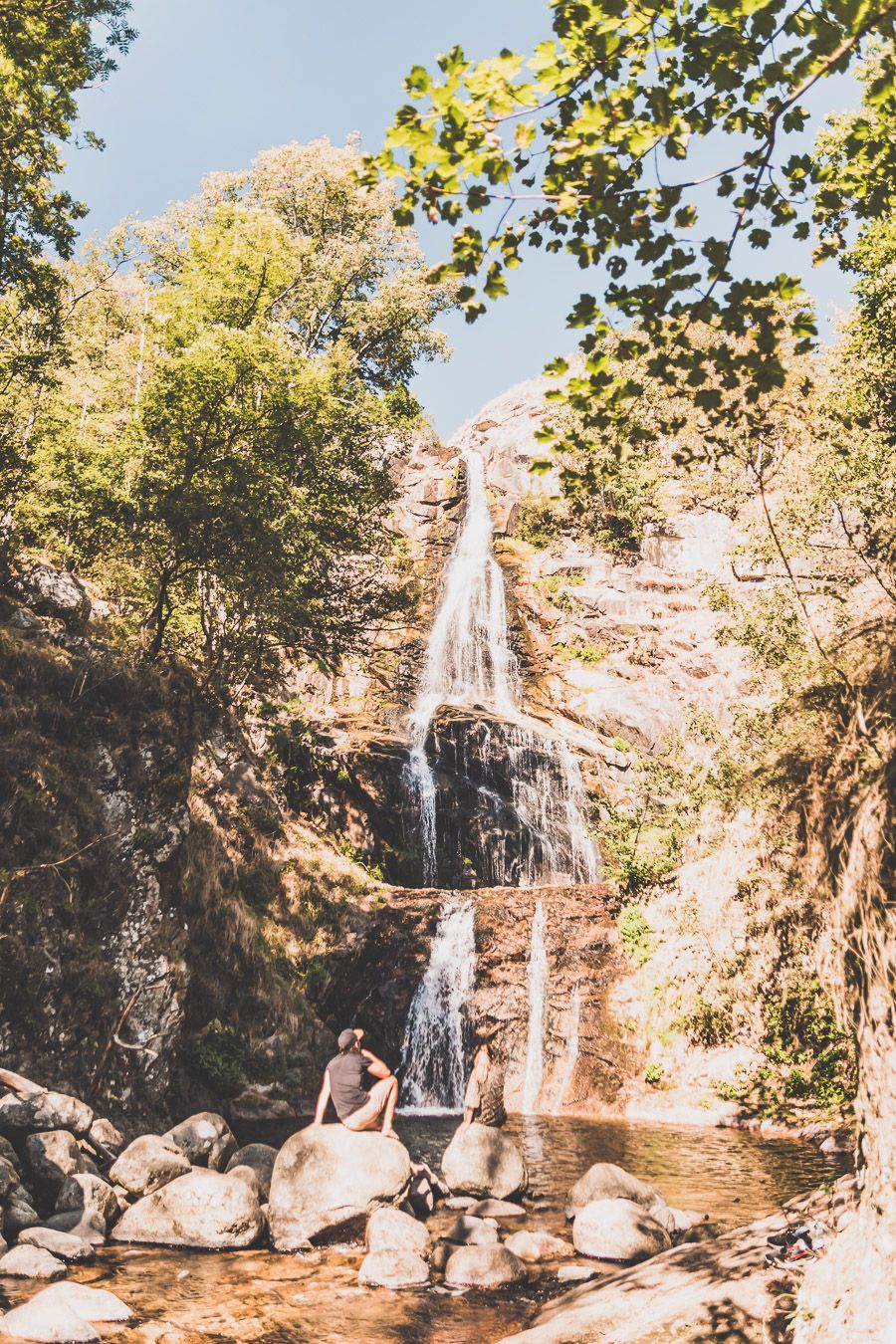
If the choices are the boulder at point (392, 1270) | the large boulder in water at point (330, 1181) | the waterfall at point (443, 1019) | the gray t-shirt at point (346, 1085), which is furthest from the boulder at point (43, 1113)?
the waterfall at point (443, 1019)

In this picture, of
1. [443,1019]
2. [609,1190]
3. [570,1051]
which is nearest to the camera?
[609,1190]

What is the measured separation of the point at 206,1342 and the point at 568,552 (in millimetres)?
34593

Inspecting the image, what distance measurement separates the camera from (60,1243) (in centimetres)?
679

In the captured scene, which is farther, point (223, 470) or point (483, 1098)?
point (223, 470)

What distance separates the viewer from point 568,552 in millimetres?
37875

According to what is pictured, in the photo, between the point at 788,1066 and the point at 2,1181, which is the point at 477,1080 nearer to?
the point at 788,1066

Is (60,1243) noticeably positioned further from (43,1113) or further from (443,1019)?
(443,1019)

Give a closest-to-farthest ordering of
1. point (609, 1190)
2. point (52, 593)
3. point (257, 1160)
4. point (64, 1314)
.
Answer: point (64, 1314)
point (609, 1190)
point (257, 1160)
point (52, 593)

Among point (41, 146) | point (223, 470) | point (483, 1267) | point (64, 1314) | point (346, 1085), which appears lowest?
point (483, 1267)

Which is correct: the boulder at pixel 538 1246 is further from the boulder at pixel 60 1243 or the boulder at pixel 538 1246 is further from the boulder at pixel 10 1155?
the boulder at pixel 10 1155

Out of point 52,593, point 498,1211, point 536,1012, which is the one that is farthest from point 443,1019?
point 52,593

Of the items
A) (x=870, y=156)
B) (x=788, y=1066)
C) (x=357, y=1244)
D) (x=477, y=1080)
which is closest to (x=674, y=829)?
(x=788, y=1066)

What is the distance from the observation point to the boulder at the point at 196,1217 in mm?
7445

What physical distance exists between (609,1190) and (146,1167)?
4875 mm
